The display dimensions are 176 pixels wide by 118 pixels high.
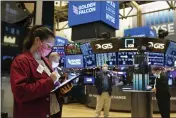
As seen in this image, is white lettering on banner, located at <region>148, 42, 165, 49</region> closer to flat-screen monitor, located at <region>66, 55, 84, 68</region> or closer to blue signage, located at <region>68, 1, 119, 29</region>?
blue signage, located at <region>68, 1, 119, 29</region>

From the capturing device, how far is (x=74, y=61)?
11.0 meters

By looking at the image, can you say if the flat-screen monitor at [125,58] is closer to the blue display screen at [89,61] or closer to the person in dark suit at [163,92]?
the blue display screen at [89,61]

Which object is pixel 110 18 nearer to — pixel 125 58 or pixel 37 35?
pixel 125 58

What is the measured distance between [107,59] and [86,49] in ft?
3.54

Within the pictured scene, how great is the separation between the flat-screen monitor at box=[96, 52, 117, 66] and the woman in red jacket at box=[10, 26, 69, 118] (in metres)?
7.94

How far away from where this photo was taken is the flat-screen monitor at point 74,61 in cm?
1074

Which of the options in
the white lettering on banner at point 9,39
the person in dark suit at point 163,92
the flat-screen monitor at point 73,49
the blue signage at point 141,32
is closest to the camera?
the white lettering on banner at point 9,39

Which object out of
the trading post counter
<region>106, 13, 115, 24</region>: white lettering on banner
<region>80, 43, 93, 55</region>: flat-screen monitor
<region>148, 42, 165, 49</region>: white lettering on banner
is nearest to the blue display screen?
<region>80, 43, 93, 55</region>: flat-screen monitor

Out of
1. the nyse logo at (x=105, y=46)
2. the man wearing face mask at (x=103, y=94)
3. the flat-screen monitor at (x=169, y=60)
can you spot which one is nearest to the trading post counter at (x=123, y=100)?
the flat-screen monitor at (x=169, y=60)

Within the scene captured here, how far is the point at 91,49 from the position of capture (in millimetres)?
10156

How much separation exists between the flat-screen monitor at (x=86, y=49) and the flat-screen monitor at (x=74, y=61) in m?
0.29

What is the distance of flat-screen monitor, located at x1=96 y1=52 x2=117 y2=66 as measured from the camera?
969 centimetres

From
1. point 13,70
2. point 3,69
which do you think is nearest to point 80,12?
point 3,69

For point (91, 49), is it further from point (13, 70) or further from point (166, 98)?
point (13, 70)
